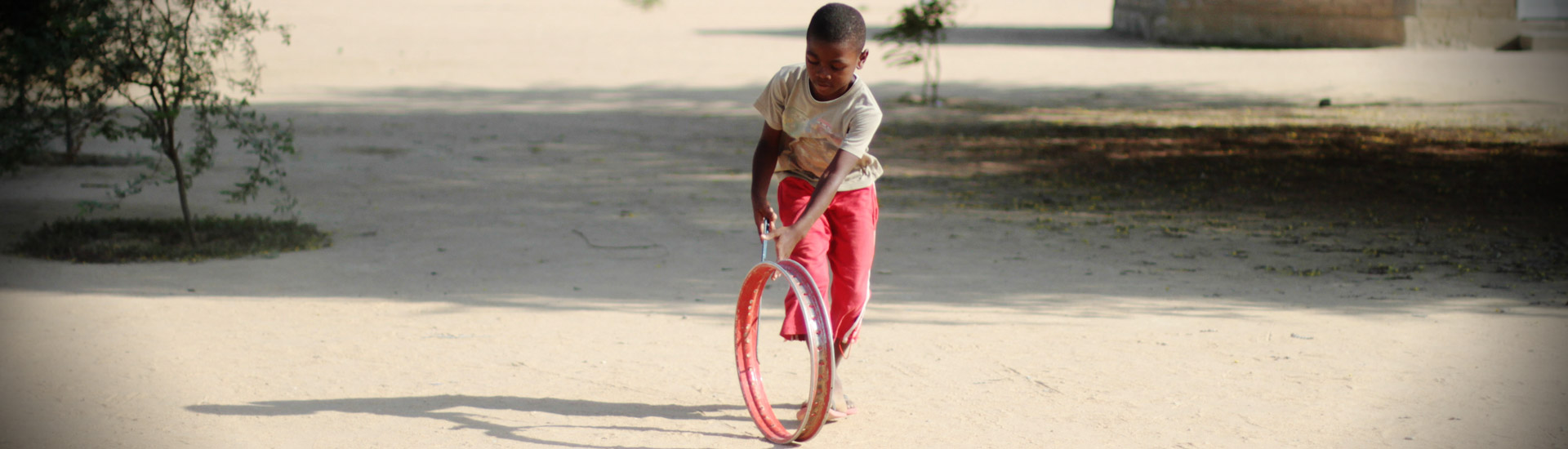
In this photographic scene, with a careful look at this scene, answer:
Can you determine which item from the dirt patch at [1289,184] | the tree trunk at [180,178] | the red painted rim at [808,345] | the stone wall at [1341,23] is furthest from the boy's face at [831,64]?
the stone wall at [1341,23]

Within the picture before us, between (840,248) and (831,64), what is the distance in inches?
29.2

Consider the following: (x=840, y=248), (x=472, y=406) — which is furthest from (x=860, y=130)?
(x=472, y=406)

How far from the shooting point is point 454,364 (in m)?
4.96

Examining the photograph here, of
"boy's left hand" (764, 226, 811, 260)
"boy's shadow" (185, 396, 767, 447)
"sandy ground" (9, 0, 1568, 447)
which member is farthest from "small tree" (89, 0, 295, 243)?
"boy's left hand" (764, 226, 811, 260)

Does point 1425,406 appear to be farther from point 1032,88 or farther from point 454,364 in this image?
point 1032,88

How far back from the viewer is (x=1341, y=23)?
1035 inches

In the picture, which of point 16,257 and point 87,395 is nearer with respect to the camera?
point 87,395

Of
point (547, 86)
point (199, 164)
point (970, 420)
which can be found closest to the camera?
point (970, 420)

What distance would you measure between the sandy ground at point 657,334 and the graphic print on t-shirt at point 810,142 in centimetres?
90

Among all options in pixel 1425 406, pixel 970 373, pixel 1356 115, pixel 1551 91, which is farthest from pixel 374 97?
pixel 1551 91

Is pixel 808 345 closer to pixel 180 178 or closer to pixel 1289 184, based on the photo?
pixel 180 178

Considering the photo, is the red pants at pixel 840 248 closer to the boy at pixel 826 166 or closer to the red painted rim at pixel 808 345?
the boy at pixel 826 166

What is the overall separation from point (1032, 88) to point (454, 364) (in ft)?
52.9

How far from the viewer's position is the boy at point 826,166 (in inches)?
142
